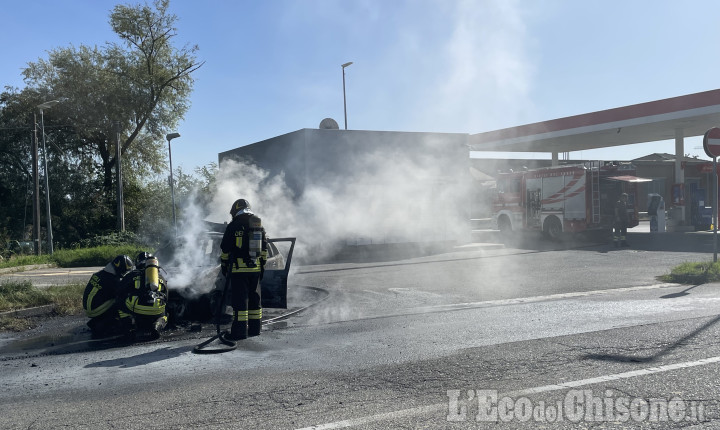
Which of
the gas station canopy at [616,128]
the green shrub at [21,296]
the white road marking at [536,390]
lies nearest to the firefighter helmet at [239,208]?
the white road marking at [536,390]

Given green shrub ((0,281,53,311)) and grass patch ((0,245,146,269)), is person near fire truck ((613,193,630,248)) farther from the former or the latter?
green shrub ((0,281,53,311))

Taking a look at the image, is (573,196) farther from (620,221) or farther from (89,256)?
(89,256)

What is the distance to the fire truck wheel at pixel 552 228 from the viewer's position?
2236cm

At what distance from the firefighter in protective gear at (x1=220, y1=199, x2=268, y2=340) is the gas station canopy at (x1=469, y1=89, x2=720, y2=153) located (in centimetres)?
1968

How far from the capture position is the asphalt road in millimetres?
4246

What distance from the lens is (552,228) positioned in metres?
22.7

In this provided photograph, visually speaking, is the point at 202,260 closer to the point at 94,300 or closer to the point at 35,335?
the point at 94,300

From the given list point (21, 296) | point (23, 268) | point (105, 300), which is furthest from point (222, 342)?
point (23, 268)

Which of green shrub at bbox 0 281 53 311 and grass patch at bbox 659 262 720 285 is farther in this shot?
grass patch at bbox 659 262 720 285

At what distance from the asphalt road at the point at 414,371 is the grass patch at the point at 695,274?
1.80 m

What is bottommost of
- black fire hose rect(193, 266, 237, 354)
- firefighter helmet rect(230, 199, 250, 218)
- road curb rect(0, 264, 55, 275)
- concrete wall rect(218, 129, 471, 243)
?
black fire hose rect(193, 266, 237, 354)

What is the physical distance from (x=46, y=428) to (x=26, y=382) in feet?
5.17

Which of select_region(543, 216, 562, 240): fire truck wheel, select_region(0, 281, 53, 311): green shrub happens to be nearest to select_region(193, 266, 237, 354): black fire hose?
select_region(0, 281, 53, 311): green shrub

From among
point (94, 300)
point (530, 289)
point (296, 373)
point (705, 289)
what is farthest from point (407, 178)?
point (296, 373)
